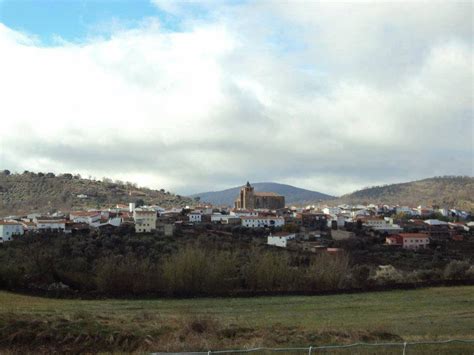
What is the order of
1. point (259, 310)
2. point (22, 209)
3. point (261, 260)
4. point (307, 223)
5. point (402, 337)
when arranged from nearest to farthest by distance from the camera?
point (402, 337) → point (259, 310) → point (261, 260) → point (307, 223) → point (22, 209)

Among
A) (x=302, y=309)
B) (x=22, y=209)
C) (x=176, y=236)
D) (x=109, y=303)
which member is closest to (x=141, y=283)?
(x=109, y=303)

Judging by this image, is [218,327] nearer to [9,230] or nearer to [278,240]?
[278,240]

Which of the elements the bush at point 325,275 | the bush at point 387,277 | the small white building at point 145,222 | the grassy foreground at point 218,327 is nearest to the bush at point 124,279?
the grassy foreground at point 218,327

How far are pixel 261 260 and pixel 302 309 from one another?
33.4 feet

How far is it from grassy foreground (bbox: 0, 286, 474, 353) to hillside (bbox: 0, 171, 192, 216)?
10718 cm

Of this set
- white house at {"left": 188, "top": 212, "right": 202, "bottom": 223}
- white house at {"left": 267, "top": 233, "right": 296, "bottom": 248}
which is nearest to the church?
white house at {"left": 188, "top": 212, "right": 202, "bottom": 223}

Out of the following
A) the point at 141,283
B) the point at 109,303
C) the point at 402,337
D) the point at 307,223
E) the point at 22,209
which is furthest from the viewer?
the point at 22,209

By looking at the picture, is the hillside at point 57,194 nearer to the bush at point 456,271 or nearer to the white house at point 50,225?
the white house at point 50,225

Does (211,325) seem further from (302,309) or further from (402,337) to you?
(302,309)

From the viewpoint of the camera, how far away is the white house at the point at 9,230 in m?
72.3

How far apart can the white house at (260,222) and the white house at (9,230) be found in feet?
122

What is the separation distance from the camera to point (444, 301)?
29953mm

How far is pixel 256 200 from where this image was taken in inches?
6225

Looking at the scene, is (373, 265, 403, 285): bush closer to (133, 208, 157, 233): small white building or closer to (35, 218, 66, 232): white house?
(133, 208, 157, 233): small white building
